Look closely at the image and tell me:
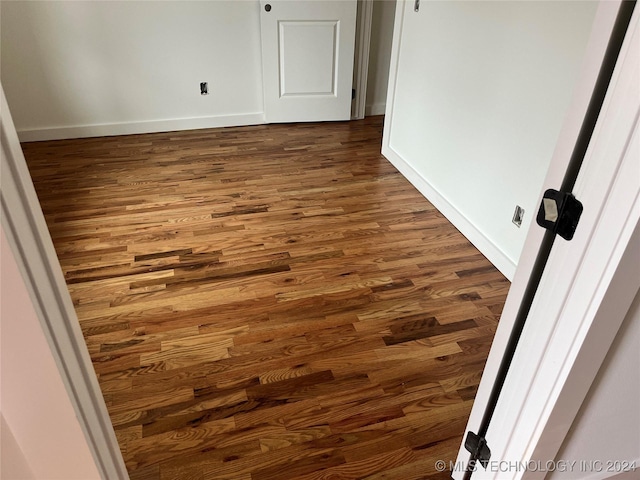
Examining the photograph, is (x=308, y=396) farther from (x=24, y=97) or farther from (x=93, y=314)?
(x=24, y=97)

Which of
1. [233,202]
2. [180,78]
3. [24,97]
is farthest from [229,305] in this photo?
[24,97]

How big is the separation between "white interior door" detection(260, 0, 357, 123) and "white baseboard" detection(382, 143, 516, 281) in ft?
2.63

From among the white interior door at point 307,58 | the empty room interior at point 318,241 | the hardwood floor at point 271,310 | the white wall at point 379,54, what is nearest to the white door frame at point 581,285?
the empty room interior at point 318,241

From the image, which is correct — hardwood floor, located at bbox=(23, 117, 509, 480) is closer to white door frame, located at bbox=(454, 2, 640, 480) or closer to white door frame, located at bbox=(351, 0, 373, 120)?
white door frame, located at bbox=(454, 2, 640, 480)

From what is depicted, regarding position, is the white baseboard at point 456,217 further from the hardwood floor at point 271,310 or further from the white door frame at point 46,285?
the white door frame at point 46,285

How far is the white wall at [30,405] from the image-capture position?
664 millimetres

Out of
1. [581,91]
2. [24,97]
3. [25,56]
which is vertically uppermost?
[581,91]

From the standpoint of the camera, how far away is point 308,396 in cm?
163

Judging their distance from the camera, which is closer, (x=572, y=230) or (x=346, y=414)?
(x=572, y=230)

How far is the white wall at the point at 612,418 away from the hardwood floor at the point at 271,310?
405 millimetres

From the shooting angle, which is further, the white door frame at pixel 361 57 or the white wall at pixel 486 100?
the white door frame at pixel 361 57

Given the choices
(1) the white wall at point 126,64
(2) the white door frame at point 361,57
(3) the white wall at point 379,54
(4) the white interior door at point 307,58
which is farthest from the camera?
(3) the white wall at point 379,54

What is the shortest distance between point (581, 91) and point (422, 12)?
2174 millimetres

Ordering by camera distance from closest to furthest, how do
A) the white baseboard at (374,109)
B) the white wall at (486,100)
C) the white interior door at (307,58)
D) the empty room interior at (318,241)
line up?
the empty room interior at (318,241) → the white wall at (486,100) → the white interior door at (307,58) → the white baseboard at (374,109)
